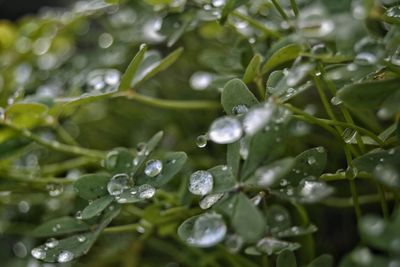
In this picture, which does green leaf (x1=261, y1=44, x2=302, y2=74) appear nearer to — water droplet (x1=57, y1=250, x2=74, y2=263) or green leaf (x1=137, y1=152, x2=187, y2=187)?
green leaf (x1=137, y1=152, x2=187, y2=187)

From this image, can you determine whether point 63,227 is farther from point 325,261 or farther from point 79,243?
point 325,261

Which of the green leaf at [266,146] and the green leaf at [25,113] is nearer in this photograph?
the green leaf at [266,146]

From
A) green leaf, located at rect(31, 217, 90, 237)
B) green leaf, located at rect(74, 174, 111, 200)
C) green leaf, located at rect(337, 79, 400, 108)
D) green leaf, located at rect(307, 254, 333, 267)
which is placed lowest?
green leaf, located at rect(31, 217, 90, 237)

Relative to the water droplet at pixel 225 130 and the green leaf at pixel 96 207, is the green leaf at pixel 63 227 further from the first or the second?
the water droplet at pixel 225 130

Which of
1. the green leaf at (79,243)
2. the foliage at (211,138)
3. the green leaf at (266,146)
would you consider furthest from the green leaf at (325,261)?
the green leaf at (79,243)

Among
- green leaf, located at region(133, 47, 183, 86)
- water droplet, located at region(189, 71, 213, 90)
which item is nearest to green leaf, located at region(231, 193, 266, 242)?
green leaf, located at region(133, 47, 183, 86)

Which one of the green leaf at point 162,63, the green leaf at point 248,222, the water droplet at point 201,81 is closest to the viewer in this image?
the green leaf at point 248,222

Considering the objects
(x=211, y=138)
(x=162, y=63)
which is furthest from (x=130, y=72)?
(x=211, y=138)
